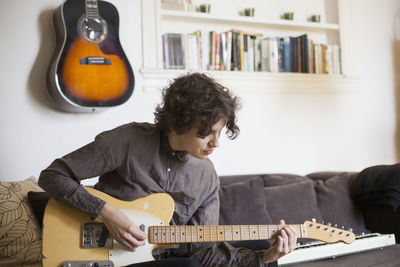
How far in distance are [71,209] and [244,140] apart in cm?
151

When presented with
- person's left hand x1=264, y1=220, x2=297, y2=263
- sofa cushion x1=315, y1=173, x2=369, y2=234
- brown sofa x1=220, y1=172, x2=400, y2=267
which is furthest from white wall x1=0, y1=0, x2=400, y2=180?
person's left hand x1=264, y1=220, x2=297, y2=263

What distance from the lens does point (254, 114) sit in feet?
9.29

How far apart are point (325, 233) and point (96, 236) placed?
82cm

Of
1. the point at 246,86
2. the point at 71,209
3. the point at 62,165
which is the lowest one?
the point at 71,209

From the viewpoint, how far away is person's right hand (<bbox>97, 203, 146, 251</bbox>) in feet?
4.62

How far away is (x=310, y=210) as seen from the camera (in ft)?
7.70

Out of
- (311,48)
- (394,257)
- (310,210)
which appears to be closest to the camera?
(394,257)

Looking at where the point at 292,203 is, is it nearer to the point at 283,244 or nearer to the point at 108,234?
the point at 283,244

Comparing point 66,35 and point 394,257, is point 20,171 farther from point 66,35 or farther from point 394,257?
point 394,257

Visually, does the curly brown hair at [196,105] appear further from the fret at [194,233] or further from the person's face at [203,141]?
the fret at [194,233]

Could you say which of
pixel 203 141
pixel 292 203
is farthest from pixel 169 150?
pixel 292 203

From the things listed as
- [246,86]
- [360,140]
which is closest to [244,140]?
[246,86]

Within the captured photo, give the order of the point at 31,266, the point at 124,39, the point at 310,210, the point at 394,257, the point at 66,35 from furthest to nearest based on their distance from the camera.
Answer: the point at 124,39 < the point at 310,210 < the point at 66,35 < the point at 394,257 < the point at 31,266

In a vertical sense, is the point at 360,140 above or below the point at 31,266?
above
